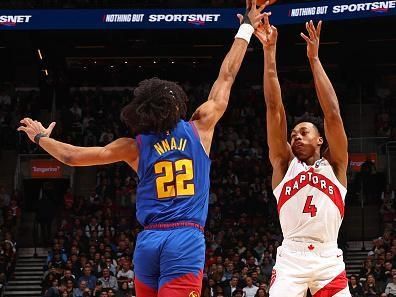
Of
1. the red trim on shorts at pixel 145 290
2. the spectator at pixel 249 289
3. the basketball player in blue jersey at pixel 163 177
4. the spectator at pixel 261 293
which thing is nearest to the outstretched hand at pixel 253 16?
the basketball player in blue jersey at pixel 163 177

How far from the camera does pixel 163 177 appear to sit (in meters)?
5.19

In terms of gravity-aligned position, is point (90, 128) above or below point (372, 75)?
below

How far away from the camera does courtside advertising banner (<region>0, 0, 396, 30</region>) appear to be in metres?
20.9

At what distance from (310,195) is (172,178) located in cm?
146

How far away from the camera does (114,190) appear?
2170 cm

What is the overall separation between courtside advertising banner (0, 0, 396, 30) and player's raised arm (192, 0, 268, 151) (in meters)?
15.0

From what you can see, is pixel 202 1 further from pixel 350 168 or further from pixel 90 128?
pixel 350 168

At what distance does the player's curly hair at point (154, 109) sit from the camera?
5.20 metres

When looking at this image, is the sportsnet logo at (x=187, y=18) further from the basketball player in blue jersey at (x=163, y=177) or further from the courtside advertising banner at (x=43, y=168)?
the basketball player in blue jersey at (x=163, y=177)

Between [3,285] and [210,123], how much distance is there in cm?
1390

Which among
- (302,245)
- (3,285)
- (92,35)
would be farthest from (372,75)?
(302,245)

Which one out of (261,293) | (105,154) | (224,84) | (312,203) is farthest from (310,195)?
(261,293)

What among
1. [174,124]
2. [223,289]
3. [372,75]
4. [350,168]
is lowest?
[223,289]

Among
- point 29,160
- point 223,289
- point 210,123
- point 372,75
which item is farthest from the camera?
point 372,75
